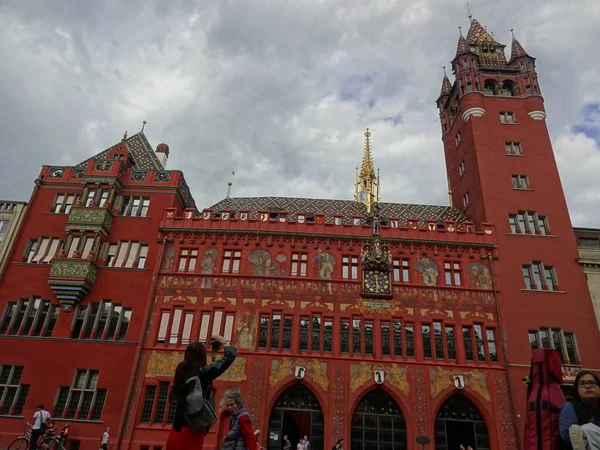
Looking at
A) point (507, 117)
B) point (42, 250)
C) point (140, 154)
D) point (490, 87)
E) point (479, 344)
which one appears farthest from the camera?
point (490, 87)

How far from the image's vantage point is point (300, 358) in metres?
25.4

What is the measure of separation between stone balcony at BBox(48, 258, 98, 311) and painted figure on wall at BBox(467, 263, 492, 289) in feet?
77.7

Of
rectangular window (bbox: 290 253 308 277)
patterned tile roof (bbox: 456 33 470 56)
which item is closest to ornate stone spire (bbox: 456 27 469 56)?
patterned tile roof (bbox: 456 33 470 56)

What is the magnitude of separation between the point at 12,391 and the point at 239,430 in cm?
2497

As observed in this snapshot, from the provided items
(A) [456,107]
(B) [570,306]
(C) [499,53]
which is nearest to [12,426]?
(B) [570,306]

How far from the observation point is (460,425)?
80.5ft

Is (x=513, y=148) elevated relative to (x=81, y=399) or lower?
elevated

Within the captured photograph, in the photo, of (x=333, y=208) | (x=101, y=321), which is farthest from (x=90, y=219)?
(x=333, y=208)

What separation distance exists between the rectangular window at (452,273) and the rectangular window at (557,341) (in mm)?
5046

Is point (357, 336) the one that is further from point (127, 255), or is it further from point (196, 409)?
point (196, 409)

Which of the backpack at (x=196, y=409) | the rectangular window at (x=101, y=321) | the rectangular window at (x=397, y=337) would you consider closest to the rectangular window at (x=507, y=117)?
the rectangular window at (x=397, y=337)

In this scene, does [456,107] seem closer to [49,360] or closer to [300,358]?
[300,358]

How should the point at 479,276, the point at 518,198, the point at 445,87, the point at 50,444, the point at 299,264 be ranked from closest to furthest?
the point at 50,444 < the point at 479,276 < the point at 299,264 < the point at 518,198 < the point at 445,87

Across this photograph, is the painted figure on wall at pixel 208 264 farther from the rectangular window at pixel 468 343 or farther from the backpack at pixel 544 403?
the backpack at pixel 544 403
